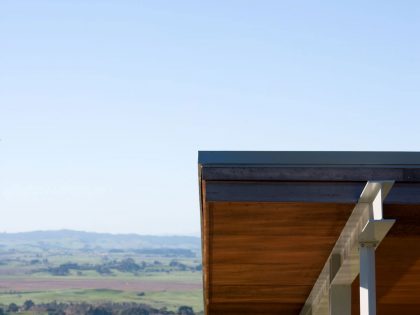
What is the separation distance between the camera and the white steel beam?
5.20 m

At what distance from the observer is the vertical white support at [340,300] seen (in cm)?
665

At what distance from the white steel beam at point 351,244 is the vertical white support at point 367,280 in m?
0.05

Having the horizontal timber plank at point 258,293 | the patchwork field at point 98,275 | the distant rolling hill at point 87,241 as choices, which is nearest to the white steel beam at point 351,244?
the horizontal timber plank at point 258,293

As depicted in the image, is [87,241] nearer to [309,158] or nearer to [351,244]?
[351,244]

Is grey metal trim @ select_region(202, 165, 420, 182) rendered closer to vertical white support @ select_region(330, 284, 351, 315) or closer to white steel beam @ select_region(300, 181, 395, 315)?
white steel beam @ select_region(300, 181, 395, 315)

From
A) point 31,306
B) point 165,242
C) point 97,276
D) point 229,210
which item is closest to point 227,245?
point 229,210

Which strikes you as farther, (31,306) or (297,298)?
(31,306)

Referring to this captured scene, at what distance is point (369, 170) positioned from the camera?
495 centimetres

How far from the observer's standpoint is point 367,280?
219 inches

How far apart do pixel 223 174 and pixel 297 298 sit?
4.00 meters

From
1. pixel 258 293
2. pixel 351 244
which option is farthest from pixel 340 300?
pixel 258 293

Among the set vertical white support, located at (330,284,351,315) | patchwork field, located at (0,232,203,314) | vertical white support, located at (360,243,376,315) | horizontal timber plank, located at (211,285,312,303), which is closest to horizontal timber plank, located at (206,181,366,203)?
vertical white support, located at (360,243,376,315)

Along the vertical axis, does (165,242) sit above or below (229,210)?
above

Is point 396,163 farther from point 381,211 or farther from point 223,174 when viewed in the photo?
point 223,174
